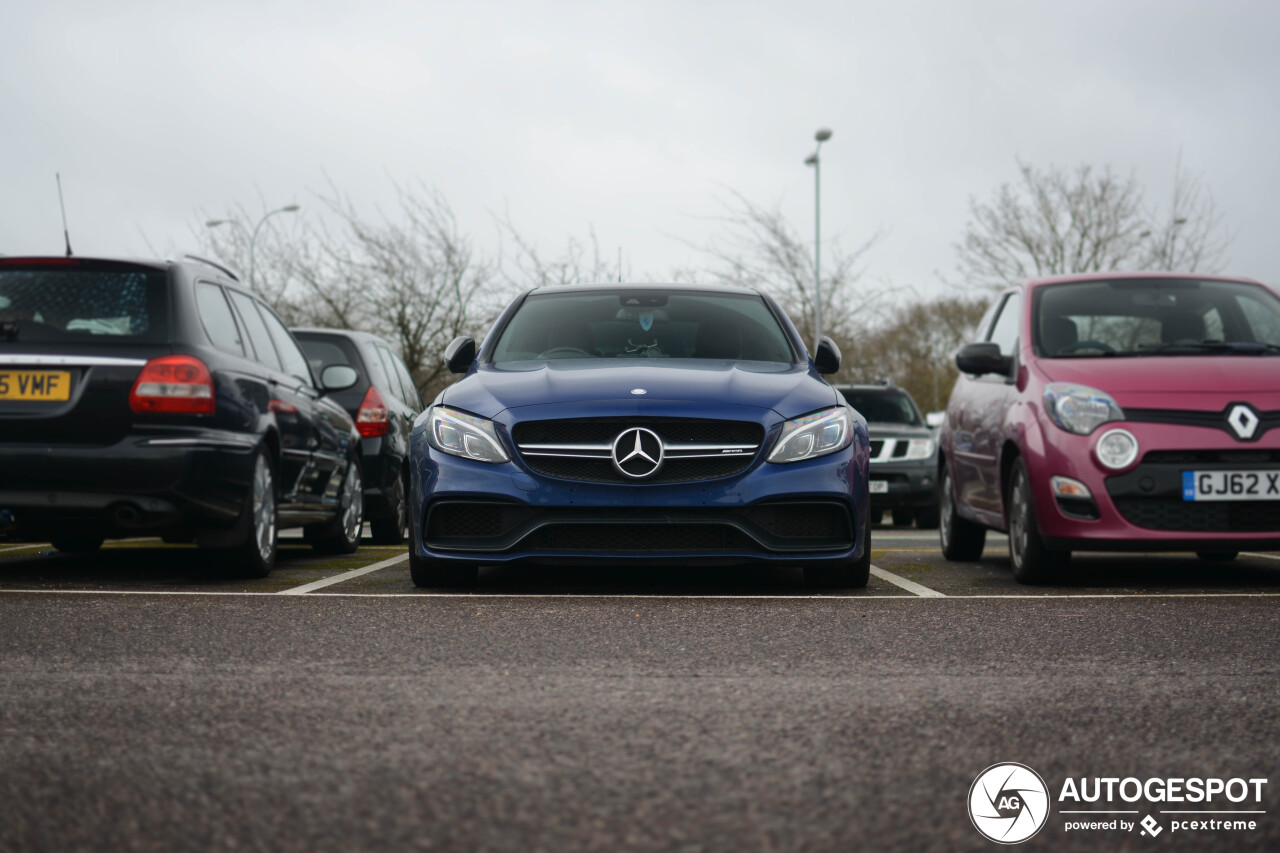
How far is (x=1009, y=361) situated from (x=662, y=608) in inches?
115

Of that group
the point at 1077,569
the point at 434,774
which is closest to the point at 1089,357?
the point at 1077,569

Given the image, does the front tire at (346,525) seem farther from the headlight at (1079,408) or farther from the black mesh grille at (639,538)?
the headlight at (1079,408)

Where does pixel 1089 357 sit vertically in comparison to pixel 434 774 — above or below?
above

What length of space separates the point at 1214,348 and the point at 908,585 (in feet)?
6.96

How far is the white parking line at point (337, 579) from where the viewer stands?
659 centimetres

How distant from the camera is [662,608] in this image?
591 cm

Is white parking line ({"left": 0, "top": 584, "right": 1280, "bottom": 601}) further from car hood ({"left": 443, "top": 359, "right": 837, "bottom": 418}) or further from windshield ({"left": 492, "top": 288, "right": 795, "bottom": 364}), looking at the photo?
windshield ({"left": 492, "top": 288, "right": 795, "bottom": 364})

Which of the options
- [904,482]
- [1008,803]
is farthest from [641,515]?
[904,482]

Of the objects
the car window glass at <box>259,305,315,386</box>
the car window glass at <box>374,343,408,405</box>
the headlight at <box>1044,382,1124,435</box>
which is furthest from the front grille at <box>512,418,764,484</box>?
the car window glass at <box>374,343,408,405</box>

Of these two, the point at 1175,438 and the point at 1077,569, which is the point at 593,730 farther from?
the point at 1077,569

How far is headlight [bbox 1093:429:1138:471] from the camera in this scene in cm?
676

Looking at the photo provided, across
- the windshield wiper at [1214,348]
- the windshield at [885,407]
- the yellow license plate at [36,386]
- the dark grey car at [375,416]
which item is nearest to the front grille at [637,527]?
the yellow license plate at [36,386]

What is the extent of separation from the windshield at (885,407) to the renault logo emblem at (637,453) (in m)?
10.4

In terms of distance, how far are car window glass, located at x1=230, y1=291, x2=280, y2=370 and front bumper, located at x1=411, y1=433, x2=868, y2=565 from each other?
1.98 meters
